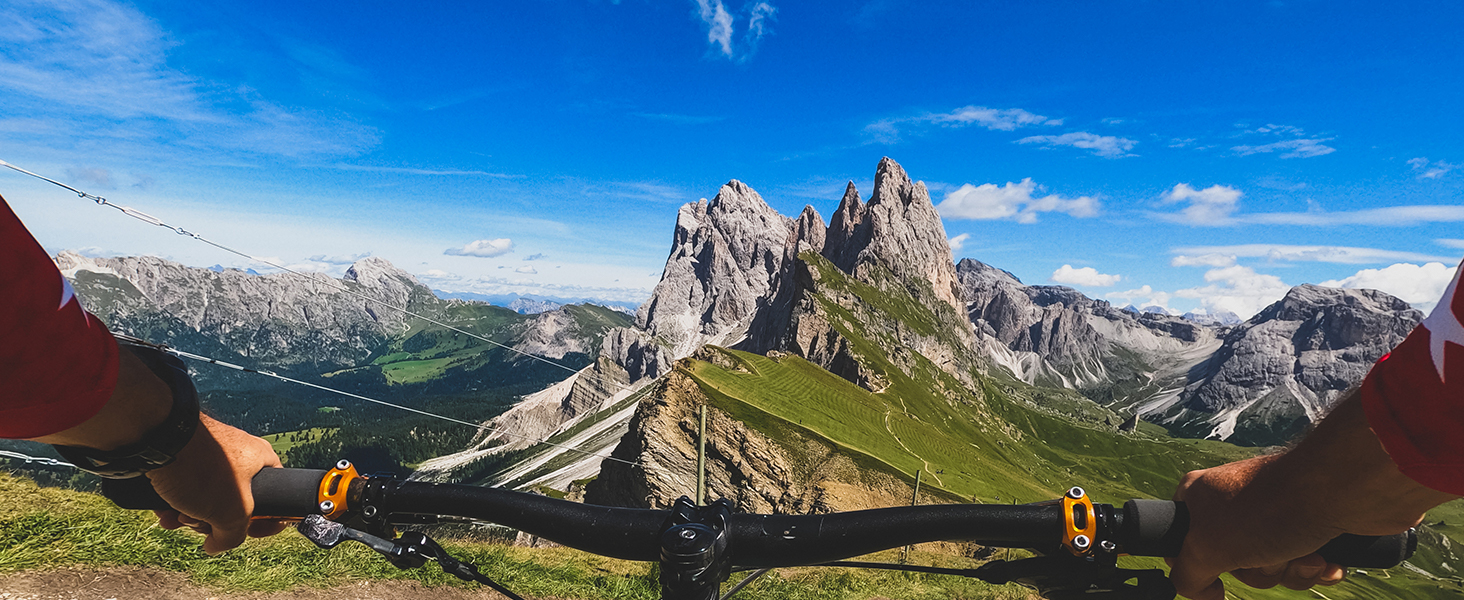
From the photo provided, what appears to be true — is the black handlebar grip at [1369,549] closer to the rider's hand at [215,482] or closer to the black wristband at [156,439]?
the black wristband at [156,439]

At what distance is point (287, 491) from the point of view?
2.90 meters

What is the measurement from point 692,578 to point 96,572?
948 centimetres

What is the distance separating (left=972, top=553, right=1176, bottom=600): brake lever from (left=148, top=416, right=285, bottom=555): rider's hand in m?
3.34

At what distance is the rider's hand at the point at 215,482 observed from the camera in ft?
8.30

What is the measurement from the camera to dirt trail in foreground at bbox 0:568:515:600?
6809mm

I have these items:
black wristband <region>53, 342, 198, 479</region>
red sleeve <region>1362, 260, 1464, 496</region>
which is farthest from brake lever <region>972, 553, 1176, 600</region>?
black wristband <region>53, 342, 198, 479</region>

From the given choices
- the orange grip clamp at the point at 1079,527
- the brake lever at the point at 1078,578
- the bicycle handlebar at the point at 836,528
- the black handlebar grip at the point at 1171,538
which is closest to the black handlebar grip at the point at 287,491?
the bicycle handlebar at the point at 836,528

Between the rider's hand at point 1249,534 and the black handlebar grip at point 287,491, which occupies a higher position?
the rider's hand at point 1249,534

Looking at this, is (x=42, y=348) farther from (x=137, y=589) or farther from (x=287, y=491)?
(x=137, y=589)

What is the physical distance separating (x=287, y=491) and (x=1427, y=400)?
4.13 metres

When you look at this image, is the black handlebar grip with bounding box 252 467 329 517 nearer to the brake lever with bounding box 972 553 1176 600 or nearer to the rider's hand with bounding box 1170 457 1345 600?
the brake lever with bounding box 972 553 1176 600

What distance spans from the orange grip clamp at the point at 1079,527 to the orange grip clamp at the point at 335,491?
319cm

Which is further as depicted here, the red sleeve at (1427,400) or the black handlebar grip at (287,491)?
the black handlebar grip at (287,491)

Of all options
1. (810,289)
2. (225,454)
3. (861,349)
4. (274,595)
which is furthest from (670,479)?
(810,289)
